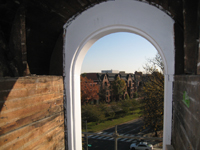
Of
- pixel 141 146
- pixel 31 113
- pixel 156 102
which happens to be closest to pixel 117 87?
pixel 141 146

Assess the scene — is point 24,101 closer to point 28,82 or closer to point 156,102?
point 28,82

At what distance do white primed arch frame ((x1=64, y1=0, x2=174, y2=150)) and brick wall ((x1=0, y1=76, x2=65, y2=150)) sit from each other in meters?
0.21

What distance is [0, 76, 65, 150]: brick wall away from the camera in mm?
1450

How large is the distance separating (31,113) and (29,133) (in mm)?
234

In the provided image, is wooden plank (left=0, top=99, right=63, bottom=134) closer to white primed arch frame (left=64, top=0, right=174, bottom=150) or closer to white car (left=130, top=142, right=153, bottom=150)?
white primed arch frame (left=64, top=0, right=174, bottom=150)

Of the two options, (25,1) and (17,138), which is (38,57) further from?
(17,138)

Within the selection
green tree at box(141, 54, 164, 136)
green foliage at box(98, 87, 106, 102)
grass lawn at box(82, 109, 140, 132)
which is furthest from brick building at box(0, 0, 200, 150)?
green foliage at box(98, 87, 106, 102)

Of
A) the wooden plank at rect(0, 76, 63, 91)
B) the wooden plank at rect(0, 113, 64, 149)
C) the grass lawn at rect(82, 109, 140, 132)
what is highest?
the wooden plank at rect(0, 76, 63, 91)

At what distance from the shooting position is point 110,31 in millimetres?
2287

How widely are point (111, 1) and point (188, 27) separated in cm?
113

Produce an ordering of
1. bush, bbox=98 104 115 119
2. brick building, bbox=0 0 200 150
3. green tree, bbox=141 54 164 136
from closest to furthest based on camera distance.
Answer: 1. brick building, bbox=0 0 200 150
2. green tree, bbox=141 54 164 136
3. bush, bbox=98 104 115 119

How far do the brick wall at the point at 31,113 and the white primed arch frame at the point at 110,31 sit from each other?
214 mm

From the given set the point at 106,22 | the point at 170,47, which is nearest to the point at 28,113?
the point at 106,22

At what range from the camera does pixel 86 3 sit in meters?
2.09
